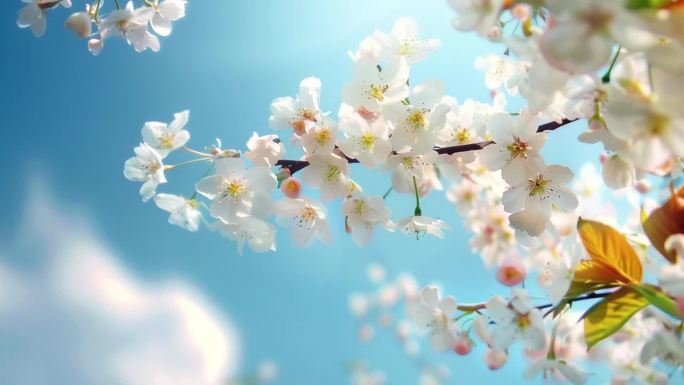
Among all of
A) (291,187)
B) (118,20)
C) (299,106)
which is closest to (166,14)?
(118,20)

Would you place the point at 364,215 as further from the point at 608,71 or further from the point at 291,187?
the point at 608,71

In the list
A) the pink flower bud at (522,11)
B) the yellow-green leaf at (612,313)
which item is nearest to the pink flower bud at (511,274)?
the yellow-green leaf at (612,313)

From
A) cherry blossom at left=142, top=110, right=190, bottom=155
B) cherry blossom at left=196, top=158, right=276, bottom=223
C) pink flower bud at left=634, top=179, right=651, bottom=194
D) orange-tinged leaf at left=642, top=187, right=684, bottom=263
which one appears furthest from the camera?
pink flower bud at left=634, top=179, right=651, bottom=194

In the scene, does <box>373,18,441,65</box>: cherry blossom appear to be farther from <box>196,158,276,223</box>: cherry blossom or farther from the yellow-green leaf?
the yellow-green leaf

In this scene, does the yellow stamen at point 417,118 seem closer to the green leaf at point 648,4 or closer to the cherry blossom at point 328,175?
the cherry blossom at point 328,175

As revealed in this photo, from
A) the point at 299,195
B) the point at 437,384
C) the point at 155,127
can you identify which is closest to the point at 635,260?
the point at 299,195

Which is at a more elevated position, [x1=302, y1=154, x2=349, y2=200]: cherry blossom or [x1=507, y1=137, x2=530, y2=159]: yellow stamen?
[x1=302, y1=154, x2=349, y2=200]: cherry blossom

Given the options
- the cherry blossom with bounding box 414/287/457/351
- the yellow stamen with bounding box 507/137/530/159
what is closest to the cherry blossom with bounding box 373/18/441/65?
the yellow stamen with bounding box 507/137/530/159
